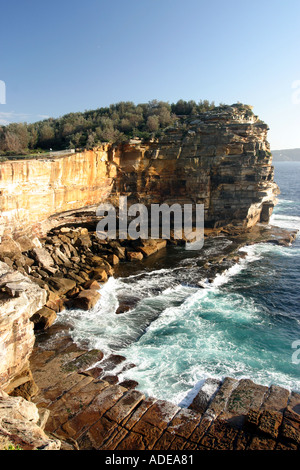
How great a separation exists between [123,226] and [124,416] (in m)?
23.1

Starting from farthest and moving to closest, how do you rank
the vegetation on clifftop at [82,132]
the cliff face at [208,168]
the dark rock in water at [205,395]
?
the cliff face at [208,168], the vegetation on clifftop at [82,132], the dark rock in water at [205,395]

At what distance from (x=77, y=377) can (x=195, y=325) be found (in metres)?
6.85

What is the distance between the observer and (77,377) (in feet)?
38.0

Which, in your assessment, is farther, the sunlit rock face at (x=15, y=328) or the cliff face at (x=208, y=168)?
the cliff face at (x=208, y=168)

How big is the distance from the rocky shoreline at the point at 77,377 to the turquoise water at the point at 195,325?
87 centimetres

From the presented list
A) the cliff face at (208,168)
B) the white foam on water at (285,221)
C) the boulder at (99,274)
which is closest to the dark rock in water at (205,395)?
the boulder at (99,274)

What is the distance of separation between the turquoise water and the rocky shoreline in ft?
2.86

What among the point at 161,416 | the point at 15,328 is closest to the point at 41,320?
the point at 15,328

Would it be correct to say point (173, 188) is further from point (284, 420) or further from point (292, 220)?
point (284, 420)

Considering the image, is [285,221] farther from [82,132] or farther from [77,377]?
[77,377]

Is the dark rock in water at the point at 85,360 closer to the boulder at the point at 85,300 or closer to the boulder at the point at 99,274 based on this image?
the boulder at the point at 85,300

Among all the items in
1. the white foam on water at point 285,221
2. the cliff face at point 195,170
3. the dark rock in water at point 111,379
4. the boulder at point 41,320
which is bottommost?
the dark rock in water at point 111,379

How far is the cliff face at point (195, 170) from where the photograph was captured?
2832 cm
